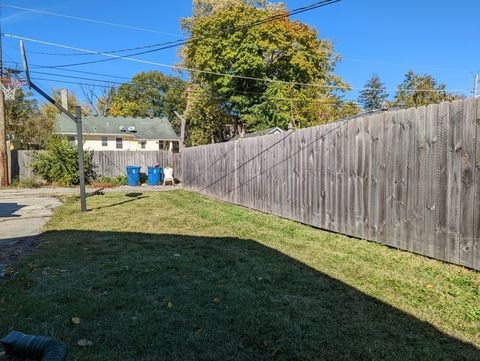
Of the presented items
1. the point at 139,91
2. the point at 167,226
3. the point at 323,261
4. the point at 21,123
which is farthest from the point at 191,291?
the point at 139,91

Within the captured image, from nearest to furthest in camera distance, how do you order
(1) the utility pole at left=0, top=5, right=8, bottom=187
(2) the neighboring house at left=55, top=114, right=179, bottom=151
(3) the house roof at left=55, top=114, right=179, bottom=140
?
(1) the utility pole at left=0, top=5, right=8, bottom=187 < (3) the house roof at left=55, top=114, right=179, bottom=140 < (2) the neighboring house at left=55, top=114, right=179, bottom=151

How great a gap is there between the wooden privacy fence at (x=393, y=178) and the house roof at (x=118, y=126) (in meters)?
34.2

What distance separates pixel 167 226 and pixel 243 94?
26406 millimetres

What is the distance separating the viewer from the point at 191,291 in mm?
4062

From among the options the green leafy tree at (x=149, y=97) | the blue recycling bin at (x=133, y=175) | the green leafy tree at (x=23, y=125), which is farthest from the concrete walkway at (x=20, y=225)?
the green leafy tree at (x=149, y=97)

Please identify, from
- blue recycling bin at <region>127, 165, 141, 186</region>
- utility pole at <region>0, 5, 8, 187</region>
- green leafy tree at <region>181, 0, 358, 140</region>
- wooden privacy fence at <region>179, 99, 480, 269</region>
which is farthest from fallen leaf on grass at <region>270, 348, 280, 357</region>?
green leafy tree at <region>181, 0, 358, 140</region>

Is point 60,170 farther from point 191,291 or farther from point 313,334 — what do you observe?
point 313,334

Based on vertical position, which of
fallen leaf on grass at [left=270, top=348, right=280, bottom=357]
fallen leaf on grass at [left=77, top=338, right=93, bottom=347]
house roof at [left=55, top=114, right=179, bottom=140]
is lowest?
fallen leaf on grass at [left=270, top=348, right=280, bottom=357]

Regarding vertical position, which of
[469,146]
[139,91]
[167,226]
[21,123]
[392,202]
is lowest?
[167,226]

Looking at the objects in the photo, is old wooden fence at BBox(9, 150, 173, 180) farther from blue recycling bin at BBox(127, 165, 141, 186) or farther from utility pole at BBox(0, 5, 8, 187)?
blue recycling bin at BBox(127, 165, 141, 186)

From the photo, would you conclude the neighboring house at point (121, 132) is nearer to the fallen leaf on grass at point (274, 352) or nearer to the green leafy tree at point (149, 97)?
the green leafy tree at point (149, 97)

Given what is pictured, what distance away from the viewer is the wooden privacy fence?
179 inches

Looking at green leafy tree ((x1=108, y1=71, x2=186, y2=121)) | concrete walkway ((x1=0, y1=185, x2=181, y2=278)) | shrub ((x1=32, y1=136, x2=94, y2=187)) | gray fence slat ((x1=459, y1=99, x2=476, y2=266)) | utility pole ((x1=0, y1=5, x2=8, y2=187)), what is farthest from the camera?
green leafy tree ((x1=108, y1=71, x2=186, y2=121))

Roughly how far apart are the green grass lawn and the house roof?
35559mm
